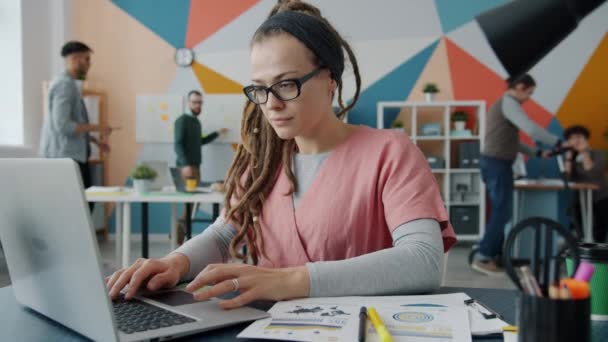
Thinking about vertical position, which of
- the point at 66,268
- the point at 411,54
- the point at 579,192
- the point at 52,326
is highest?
the point at 411,54

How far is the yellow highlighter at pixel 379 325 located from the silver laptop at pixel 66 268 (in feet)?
0.45

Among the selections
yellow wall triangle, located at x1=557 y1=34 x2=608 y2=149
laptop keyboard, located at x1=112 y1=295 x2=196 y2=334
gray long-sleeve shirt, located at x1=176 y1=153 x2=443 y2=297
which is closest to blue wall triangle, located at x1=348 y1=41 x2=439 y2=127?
yellow wall triangle, located at x1=557 y1=34 x2=608 y2=149

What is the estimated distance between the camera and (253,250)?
3.90ft

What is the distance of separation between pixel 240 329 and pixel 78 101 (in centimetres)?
365

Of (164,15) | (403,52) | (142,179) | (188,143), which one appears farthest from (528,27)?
(164,15)

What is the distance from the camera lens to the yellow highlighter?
0.65m

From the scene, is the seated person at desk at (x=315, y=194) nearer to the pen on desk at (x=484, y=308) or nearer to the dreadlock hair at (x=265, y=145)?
the dreadlock hair at (x=265, y=145)

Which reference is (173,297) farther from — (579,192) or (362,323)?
(579,192)

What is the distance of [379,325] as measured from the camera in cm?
68

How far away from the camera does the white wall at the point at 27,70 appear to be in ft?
16.6

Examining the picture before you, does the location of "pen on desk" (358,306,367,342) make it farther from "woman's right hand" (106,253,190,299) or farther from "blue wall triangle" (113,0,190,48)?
"blue wall triangle" (113,0,190,48)

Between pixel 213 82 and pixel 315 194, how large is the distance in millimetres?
4924

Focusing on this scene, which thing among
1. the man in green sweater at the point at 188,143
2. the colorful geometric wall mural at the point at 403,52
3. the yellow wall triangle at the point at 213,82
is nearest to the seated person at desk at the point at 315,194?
the man in green sweater at the point at 188,143

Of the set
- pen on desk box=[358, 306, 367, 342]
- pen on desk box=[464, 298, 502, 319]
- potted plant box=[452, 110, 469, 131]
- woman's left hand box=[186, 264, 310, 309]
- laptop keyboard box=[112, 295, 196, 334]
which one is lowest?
pen on desk box=[464, 298, 502, 319]
